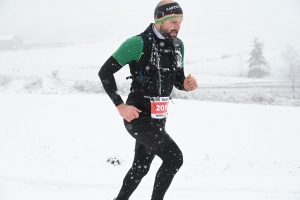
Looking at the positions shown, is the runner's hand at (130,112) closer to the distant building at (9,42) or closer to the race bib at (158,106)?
the race bib at (158,106)

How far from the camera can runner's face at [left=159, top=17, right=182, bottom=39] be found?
2383mm

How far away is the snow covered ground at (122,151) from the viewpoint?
14.7ft

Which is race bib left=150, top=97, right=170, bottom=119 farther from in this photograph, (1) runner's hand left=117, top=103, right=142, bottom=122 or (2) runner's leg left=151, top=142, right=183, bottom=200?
(2) runner's leg left=151, top=142, right=183, bottom=200

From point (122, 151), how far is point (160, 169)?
211 inches

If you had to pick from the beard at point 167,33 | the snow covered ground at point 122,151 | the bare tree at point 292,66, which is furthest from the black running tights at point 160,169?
the bare tree at point 292,66

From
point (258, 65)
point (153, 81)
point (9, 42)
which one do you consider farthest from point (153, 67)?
point (9, 42)

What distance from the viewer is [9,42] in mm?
66688

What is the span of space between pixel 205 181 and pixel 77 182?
252 cm

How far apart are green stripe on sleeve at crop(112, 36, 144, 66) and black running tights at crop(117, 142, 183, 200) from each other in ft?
2.68

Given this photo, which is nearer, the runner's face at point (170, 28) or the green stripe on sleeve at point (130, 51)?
the green stripe on sleeve at point (130, 51)

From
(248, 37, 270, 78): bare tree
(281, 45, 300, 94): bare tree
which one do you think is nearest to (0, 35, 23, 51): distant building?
(248, 37, 270, 78): bare tree

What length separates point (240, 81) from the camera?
3662cm

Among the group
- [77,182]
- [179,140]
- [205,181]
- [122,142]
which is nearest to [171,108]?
[179,140]

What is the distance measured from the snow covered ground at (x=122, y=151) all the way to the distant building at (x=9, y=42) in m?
61.3
